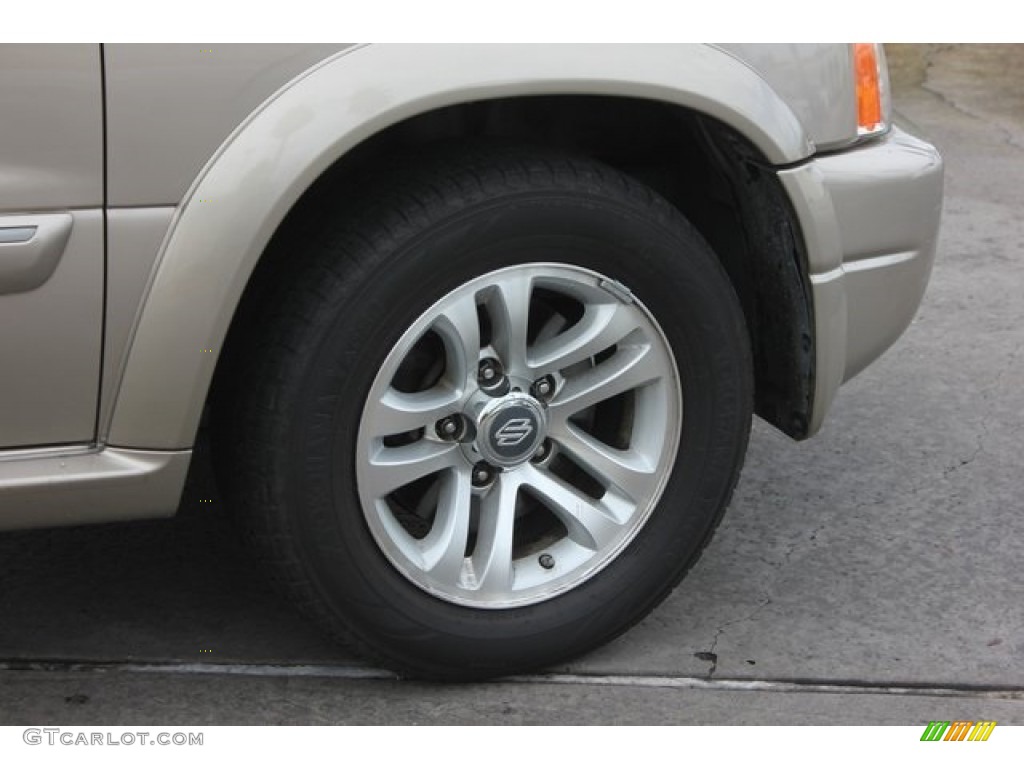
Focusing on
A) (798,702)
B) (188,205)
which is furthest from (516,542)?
(188,205)

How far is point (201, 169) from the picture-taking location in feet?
7.56

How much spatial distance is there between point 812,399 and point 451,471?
2.26 feet

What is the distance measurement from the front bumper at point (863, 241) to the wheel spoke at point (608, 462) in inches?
14.3

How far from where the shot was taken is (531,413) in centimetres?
A: 270

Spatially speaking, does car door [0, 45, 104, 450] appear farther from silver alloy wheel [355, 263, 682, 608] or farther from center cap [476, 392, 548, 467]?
center cap [476, 392, 548, 467]

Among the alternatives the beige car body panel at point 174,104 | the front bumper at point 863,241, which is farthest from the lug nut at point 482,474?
the beige car body panel at point 174,104

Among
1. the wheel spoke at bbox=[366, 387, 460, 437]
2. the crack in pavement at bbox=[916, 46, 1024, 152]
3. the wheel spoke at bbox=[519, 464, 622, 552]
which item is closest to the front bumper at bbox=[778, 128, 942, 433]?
the wheel spoke at bbox=[519, 464, 622, 552]

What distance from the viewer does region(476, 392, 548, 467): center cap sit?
105 inches

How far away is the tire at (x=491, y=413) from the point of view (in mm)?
2504
